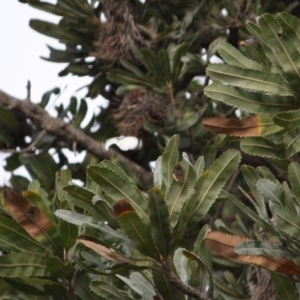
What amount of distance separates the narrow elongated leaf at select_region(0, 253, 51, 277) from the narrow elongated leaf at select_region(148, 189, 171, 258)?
240 millimetres

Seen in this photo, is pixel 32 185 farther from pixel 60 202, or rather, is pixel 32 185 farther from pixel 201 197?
pixel 201 197

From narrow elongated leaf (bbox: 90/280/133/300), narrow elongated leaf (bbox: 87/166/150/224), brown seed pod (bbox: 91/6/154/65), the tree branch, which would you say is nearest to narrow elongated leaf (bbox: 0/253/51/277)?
narrow elongated leaf (bbox: 90/280/133/300)

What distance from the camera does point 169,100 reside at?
273 centimetres

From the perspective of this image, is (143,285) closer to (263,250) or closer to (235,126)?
(263,250)

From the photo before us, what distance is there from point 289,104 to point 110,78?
1.15 meters

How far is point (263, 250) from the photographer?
1.43m

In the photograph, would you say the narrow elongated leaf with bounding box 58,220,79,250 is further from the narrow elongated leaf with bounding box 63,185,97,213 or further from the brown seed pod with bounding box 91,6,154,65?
the brown seed pod with bounding box 91,6,154,65

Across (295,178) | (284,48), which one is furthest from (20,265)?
(284,48)

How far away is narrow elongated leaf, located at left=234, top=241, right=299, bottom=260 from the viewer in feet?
4.65

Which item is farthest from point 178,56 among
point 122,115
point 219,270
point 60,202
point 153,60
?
point 60,202

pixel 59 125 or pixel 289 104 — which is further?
pixel 59 125

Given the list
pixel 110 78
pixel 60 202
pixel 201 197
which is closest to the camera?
pixel 201 197

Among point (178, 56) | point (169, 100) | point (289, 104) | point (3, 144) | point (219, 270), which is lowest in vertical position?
point (219, 270)

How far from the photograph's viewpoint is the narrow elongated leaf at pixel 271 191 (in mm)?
1452
